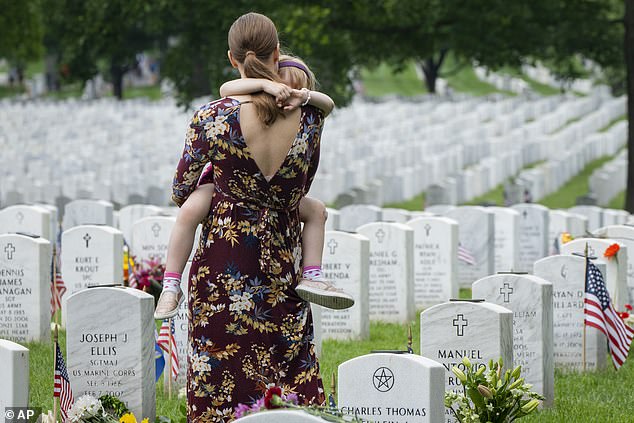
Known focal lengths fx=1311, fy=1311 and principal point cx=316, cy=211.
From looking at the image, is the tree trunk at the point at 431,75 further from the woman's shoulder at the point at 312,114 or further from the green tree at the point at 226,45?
the woman's shoulder at the point at 312,114

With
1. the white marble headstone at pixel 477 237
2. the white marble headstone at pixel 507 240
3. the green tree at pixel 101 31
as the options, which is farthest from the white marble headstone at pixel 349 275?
the green tree at pixel 101 31

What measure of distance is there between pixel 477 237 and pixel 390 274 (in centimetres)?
256

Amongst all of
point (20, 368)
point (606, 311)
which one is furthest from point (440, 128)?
point (20, 368)

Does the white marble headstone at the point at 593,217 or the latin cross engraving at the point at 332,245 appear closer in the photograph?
the latin cross engraving at the point at 332,245

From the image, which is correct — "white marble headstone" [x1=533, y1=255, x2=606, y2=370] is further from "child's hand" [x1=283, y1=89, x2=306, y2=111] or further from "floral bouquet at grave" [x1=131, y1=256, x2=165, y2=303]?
"child's hand" [x1=283, y1=89, x2=306, y2=111]

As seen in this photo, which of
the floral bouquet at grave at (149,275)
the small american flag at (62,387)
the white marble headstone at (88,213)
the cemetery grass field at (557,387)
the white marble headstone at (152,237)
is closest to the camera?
the small american flag at (62,387)

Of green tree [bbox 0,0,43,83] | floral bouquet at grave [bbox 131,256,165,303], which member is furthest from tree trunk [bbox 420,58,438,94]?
floral bouquet at grave [bbox 131,256,165,303]

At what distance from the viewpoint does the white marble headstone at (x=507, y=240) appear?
16125 millimetres

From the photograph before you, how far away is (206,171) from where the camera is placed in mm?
6438

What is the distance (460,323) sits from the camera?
324 inches

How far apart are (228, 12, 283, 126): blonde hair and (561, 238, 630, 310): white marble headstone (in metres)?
6.54

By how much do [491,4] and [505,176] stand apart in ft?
33.8

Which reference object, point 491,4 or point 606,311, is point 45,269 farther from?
point 491,4

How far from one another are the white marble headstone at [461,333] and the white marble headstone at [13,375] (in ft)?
8.51
